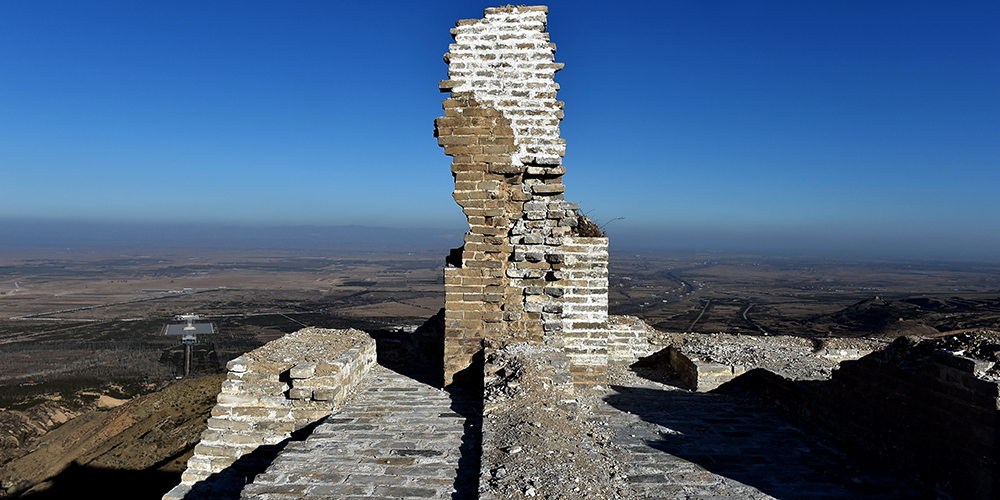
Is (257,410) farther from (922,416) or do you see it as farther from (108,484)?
(108,484)

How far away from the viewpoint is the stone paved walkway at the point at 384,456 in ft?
10.7

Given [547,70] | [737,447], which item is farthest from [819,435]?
[547,70]

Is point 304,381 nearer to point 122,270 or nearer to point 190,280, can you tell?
point 190,280

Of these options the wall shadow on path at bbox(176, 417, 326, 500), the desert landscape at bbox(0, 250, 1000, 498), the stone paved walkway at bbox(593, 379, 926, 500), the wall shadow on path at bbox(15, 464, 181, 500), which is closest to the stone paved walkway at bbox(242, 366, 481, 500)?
the wall shadow on path at bbox(176, 417, 326, 500)

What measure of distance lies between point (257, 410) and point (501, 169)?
3.68 metres

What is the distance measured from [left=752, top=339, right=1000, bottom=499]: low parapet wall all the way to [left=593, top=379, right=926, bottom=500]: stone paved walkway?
0.21m

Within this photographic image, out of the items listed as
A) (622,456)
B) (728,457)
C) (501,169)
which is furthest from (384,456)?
(501,169)

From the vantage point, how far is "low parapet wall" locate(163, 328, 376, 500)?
506 cm

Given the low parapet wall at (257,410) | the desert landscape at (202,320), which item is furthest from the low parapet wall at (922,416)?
the desert landscape at (202,320)

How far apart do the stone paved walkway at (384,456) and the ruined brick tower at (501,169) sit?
2.99ft

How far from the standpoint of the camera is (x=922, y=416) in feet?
11.9

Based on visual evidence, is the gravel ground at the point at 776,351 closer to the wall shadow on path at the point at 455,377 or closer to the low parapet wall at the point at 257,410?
the wall shadow on path at the point at 455,377

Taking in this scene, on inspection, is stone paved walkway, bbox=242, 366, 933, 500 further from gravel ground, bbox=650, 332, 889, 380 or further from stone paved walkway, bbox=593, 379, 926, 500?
gravel ground, bbox=650, 332, 889, 380

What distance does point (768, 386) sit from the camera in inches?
232
